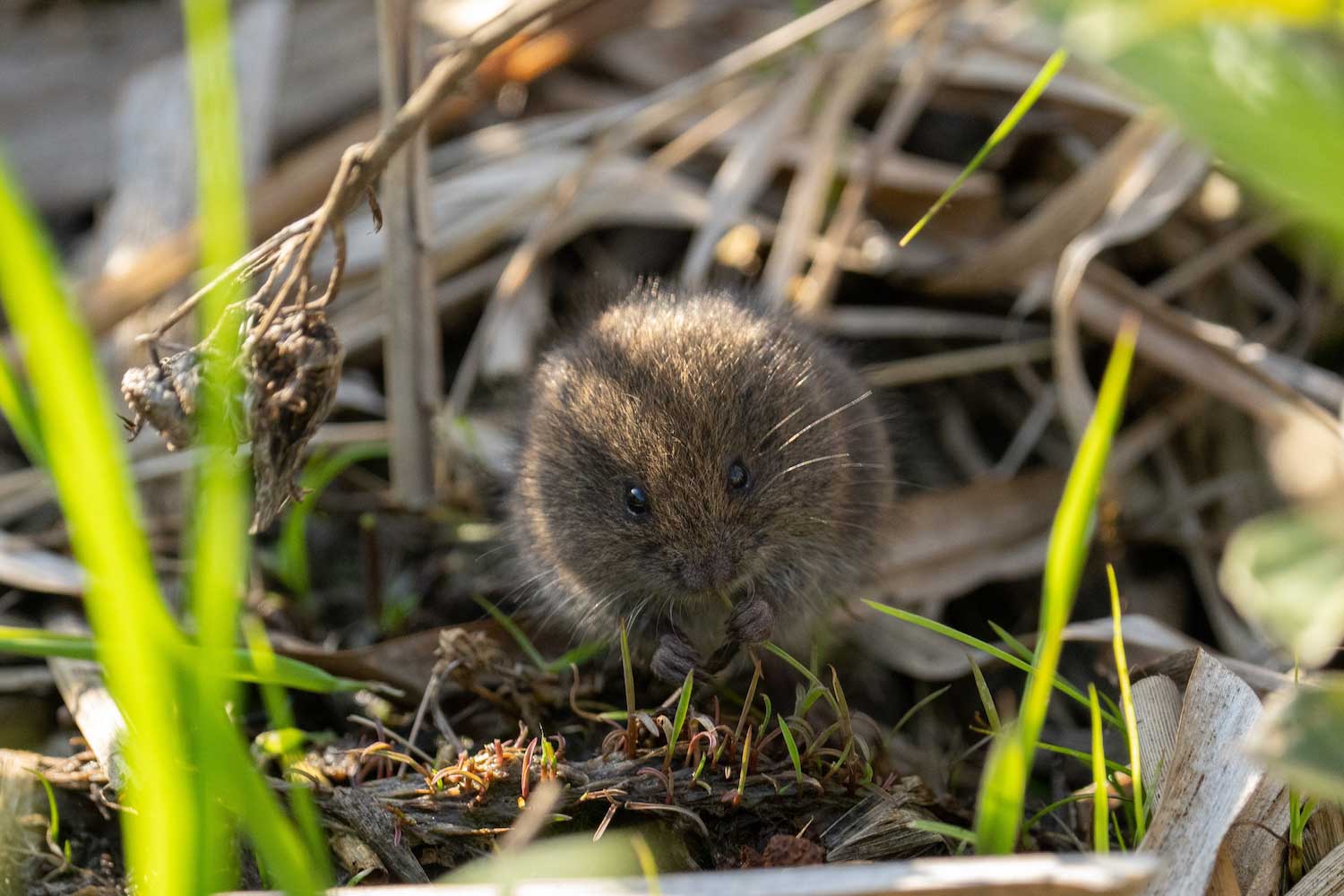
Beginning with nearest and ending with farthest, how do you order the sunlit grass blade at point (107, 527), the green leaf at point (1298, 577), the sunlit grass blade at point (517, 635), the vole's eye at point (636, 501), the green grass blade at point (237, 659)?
the green leaf at point (1298, 577) < the sunlit grass blade at point (107, 527) < the green grass blade at point (237, 659) < the vole's eye at point (636, 501) < the sunlit grass blade at point (517, 635)

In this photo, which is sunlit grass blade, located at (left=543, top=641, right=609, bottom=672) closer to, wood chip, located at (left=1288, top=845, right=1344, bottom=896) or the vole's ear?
the vole's ear

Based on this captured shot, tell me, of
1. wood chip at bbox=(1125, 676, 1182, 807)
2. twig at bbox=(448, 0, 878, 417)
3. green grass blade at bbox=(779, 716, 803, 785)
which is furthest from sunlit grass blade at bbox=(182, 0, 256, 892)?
twig at bbox=(448, 0, 878, 417)

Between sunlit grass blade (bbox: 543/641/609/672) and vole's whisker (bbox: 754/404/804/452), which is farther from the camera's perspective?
sunlit grass blade (bbox: 543/641/609/672)

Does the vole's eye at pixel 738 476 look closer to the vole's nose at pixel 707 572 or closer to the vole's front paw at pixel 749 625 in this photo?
the vole's nose at pixel 707 572

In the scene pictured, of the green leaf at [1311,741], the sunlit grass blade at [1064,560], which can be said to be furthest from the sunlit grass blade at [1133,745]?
the green leaf at [1311,741]

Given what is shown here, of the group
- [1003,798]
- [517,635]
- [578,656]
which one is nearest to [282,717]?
[517,635]

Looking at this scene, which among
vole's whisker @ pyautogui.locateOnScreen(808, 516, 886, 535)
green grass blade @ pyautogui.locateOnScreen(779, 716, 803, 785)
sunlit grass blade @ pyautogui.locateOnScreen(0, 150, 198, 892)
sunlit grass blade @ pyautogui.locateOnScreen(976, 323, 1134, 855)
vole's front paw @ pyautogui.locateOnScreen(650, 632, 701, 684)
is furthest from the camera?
vole's whisker @ pyautogui.locateOnScreen(808, 516, 886, 535)

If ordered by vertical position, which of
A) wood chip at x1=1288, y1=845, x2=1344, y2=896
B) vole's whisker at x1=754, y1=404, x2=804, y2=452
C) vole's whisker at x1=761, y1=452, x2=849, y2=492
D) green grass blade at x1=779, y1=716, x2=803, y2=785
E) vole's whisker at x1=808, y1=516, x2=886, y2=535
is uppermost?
vole's whisker at x1=754, y1=404, x2=804, y2=452
